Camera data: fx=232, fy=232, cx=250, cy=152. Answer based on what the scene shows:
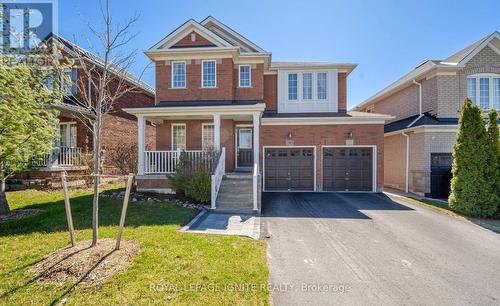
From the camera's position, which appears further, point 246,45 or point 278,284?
point 246,45

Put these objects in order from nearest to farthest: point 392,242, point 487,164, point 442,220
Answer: point 392,242 < point 442,220 < point 487,164

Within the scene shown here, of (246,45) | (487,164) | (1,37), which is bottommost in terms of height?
(487,164)

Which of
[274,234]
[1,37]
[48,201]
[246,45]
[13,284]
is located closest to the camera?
[13,284]

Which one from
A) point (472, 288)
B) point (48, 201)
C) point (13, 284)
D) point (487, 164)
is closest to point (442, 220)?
point (487, 164)

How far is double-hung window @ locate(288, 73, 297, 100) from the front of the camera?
1440 centimetres

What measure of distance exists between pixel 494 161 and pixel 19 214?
649 inches

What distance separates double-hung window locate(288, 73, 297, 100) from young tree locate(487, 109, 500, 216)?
8776mm

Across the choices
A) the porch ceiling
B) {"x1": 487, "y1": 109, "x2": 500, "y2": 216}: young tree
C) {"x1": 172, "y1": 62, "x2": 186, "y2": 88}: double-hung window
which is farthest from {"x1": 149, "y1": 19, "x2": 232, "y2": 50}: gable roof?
{"x1": 487, "y1": 109, "x2": 500, "y2": 216}: young tree

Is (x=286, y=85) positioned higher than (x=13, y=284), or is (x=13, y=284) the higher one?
(x=286, y=85)

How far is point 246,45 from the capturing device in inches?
555

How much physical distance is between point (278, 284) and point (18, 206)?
33.1 feet

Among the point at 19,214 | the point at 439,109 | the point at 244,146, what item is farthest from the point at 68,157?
the point at 439,109

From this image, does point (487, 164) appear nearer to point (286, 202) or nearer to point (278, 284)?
point (286, 202)

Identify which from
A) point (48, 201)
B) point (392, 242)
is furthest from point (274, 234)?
point (48, 201)
